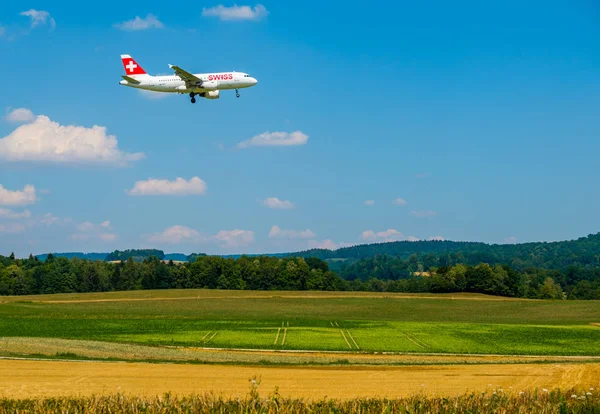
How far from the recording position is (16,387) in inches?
1296

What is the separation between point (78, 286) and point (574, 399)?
17181 centimetres

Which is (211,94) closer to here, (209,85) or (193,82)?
(209,85)

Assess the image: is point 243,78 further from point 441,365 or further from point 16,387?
point 16,387

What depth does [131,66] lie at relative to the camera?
10131 cm

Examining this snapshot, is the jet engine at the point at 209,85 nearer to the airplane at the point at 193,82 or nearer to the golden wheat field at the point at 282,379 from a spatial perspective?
the airplane at the point at 193,82

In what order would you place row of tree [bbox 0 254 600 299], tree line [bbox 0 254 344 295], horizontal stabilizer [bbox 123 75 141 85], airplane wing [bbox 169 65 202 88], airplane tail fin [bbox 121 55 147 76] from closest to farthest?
1. airplane wing [bbox 169 65 202 88]
2. horizontal stabilizer [bbox 123 75 141 85]
3. airplane tail fin [bbox 121 55 147 76]
4. row of tree [bbox 0 254 600 299]
5. tree line [bbox 0 254 344 295]

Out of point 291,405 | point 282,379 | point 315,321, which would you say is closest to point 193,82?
point 315,321

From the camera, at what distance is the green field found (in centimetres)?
6625

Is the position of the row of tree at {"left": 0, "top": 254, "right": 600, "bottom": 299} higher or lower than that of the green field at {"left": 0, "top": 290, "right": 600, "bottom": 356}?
higher

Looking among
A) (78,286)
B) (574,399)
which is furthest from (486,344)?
(78,286)

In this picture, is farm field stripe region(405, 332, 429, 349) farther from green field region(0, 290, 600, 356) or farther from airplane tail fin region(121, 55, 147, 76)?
airplane tail fin region(121, 55, 147, 76)

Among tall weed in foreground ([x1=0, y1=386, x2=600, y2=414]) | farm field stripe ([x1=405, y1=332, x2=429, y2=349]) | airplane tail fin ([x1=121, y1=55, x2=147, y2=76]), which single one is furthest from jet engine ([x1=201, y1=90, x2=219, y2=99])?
tall weed in foreground ([x1=0, y1=386, x2=600, y2=414])

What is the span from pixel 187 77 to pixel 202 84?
1.90m

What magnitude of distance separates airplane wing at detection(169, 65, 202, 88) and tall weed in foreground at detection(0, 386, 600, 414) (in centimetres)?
5884
